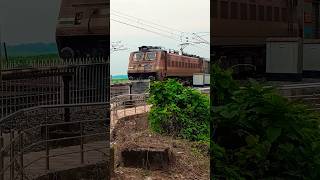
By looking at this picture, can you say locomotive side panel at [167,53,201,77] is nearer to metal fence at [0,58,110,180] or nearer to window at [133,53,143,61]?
window at [133,53,143,61]

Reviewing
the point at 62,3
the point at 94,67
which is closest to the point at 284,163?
the point at 94,67

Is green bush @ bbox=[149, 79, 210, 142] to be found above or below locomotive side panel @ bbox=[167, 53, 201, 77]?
below

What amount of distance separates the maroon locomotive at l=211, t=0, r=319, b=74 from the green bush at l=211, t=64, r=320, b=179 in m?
0.22

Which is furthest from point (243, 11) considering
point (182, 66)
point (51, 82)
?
point (51, 82)

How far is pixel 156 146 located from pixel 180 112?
29 centimetres

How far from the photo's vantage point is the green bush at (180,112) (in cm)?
348

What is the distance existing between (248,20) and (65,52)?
129 centimetres

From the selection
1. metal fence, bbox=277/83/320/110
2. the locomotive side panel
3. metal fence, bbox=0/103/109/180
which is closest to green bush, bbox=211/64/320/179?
metal fence, bbox=277/83/320/110

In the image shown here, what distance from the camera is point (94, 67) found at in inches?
127

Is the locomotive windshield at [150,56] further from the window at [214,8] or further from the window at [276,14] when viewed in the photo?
the window at [276,14]

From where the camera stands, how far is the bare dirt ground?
3.37 m

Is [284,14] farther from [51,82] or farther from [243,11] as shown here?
[51,82]

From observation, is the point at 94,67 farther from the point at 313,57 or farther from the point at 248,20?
the point at 313,57

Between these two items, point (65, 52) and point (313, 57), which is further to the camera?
point (313, 57)
